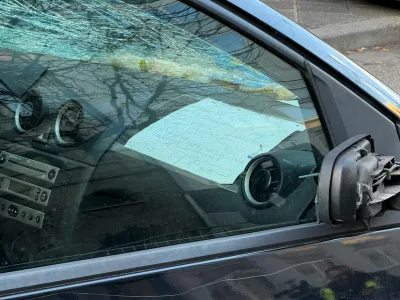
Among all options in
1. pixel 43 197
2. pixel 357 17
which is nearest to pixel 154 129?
pixel 43 197

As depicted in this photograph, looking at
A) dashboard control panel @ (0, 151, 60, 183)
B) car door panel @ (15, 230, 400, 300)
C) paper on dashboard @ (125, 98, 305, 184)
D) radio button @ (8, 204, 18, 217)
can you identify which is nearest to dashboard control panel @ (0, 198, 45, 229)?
radio button @ (8, 204, 18, 217)

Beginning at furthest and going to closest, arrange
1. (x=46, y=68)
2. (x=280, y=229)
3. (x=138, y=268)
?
(x=46, y=68) < (x=280, y=229) < (x=138, y=268)

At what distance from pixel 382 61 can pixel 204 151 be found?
5.56m

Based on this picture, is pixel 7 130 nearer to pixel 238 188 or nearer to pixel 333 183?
pixel 238 188

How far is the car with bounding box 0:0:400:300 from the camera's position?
1.54 metres

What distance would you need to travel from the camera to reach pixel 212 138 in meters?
1.71

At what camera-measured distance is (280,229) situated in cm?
163

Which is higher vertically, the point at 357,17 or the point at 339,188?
the point at 357,17

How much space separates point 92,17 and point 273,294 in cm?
96

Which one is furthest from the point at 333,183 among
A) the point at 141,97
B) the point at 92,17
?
the point at 92,17

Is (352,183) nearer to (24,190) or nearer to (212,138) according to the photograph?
(212,138)

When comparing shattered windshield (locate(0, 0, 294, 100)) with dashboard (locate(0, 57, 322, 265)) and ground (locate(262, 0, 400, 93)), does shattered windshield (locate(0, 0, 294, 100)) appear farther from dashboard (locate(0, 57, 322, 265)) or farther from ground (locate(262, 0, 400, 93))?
ground (locate(262, 0, 400, 93))

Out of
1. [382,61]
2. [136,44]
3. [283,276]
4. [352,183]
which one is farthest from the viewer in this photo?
[382,61]

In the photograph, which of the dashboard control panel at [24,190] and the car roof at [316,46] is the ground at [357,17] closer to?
the car roof at [316,46]
